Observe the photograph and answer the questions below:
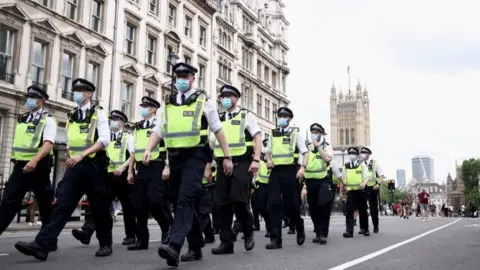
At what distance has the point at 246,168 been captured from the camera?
22.4ft

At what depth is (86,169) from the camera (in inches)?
241

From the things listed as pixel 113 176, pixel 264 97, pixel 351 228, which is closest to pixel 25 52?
pixel 113 176

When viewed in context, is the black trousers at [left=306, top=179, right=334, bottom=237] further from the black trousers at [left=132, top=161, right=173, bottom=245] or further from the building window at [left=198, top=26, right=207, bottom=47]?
the building window at [left=198, top=26, right=207, bottom=47]

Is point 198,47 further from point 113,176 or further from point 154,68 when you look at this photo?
point 113,176

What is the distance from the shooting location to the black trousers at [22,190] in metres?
6.30

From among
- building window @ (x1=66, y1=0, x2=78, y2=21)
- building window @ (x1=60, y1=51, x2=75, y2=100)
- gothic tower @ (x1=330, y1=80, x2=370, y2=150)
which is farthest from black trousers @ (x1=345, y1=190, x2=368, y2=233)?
gothic tower @ (x1=330, y1=80, x2=370, y2=150)

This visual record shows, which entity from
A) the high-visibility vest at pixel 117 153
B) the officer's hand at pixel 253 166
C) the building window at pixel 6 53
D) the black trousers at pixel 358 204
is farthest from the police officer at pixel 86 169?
the building window at pixel 6 53

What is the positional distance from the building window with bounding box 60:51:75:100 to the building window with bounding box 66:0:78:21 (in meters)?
1.87

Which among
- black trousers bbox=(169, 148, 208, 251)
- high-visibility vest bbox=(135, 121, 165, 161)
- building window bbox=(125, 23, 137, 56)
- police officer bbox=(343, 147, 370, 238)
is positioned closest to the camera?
black trousers bbox=(169, 148, 208, 251)

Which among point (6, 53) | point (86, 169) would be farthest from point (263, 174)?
point (6, 53)

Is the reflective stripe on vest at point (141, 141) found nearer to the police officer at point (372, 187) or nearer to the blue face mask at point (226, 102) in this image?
the blue face mask at point (226, 102)

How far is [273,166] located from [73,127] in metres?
3.23

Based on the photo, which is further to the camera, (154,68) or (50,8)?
(154,68)

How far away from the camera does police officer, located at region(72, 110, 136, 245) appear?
791cm
